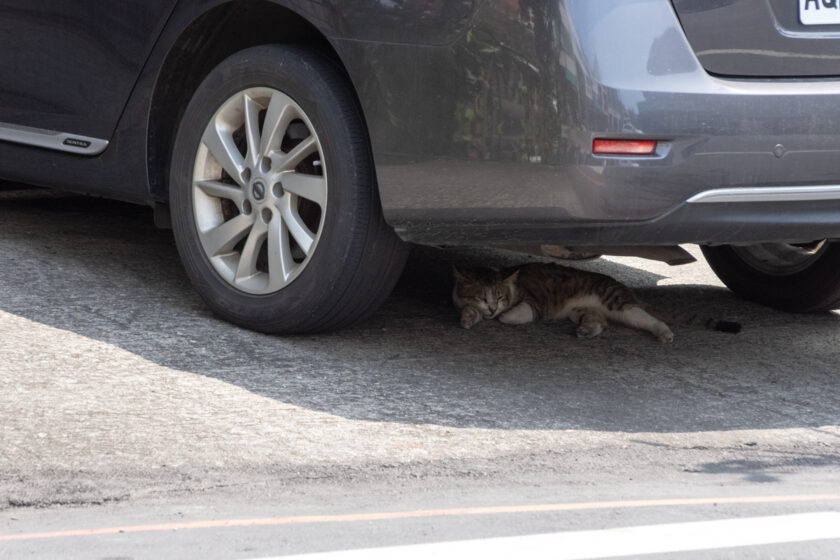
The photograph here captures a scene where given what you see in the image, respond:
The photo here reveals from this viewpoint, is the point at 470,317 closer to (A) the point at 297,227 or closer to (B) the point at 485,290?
(B) the point at 485,290

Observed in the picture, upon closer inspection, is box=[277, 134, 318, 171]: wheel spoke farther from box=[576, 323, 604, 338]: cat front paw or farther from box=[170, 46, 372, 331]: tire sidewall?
box=[576, 323, 604, 338]: cat front paw

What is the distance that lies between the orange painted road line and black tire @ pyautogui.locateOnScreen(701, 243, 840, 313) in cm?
218

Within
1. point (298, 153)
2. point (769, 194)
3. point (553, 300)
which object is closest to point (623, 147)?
point (769, 194)

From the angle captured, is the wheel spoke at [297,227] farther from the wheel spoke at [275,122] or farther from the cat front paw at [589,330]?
the cat front paw at [589,330]

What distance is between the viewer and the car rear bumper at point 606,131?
376cm

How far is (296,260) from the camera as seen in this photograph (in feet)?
15.2

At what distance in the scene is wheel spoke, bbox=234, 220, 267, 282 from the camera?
14.9ft

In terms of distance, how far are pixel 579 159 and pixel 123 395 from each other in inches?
60.5

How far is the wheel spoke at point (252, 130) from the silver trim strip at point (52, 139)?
738 mm

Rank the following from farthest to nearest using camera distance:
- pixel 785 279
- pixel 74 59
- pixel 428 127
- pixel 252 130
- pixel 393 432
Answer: pixel 785 279
pixel 74 59
pixel 252 130
pixel 428 127
pixel 393 432

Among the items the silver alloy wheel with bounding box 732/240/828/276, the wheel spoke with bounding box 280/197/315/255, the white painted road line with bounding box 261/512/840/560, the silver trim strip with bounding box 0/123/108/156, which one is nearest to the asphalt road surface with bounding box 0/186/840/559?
the white painted road line with bounding box 261/512/840/560

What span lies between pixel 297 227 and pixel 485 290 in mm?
1114

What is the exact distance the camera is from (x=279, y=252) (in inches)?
175

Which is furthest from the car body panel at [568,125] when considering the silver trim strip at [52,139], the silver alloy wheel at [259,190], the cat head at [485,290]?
the silver trim strip at [52,139]
